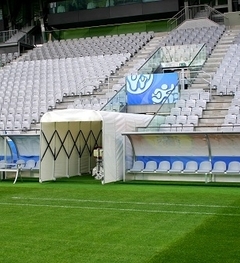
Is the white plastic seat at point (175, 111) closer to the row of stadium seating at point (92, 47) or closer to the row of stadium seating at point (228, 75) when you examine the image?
the row of stadium seating at point (228, 75)

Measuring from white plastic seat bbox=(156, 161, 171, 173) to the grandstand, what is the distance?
11 cm

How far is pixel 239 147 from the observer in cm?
1581

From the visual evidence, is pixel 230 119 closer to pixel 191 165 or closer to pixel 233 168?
pixel 191 165

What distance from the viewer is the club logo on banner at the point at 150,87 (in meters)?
22.7

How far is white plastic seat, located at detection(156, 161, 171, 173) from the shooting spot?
16.4m

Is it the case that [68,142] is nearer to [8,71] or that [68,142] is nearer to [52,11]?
[8,71]

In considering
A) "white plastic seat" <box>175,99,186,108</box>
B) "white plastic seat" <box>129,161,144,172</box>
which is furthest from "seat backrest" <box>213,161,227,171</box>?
"white plastic seat" <box>175,99,186,108</box>

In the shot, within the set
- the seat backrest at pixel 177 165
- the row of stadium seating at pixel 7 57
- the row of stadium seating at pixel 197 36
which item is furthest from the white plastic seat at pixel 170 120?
the row of stadium seating at pixel 7 57

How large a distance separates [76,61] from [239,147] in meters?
19.3

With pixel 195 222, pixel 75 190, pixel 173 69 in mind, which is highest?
pixel 173 69

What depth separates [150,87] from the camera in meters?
23.0

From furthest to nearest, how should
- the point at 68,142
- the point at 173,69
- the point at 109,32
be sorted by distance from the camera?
the point at 109,32 → the point at 173,69 → the point at 68,142

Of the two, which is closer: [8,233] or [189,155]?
[8,233]

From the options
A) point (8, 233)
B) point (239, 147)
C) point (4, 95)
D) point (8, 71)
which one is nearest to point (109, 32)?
point (8, 71)
